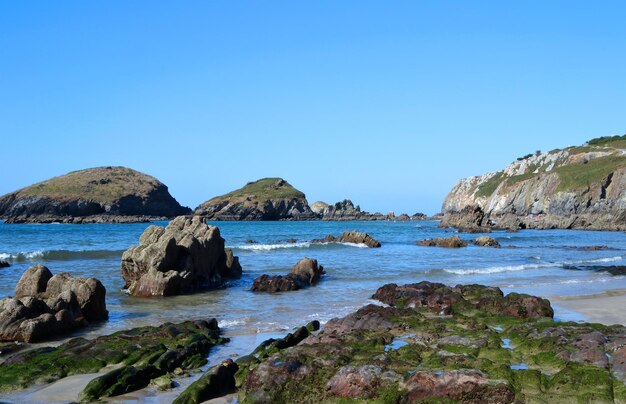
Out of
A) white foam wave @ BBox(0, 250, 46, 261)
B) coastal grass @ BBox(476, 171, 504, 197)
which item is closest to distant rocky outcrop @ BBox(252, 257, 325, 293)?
white foam wave @ BBox(0, 250, 46, 261)

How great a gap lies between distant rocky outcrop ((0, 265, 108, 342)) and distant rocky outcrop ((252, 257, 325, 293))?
839 centimetres

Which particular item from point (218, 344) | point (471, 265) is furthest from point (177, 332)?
point (471, 265)

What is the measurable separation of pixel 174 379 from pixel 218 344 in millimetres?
3290

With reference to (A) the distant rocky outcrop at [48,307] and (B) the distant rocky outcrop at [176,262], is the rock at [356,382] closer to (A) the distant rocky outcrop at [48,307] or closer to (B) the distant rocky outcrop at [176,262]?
(A) the distant rocky outcrop at [48,307]

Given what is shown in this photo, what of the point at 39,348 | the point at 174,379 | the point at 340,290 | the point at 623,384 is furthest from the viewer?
the point at 340,290

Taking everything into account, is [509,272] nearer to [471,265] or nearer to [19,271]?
[471,265]

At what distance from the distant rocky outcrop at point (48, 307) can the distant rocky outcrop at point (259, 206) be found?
14221 cm

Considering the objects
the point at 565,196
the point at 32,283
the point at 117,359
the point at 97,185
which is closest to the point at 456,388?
the point at 117,359

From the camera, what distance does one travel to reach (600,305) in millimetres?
21141

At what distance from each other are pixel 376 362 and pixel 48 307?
11482 mm

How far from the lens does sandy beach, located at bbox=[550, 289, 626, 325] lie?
18453 mm

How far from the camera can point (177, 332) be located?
15578mm

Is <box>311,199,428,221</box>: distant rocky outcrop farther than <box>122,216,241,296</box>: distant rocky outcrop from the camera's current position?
Yes

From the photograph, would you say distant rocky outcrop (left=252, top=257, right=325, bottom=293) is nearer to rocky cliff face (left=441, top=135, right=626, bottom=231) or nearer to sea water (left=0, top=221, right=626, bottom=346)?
sea water (left=0, top=221, right=626, bottom=346)
